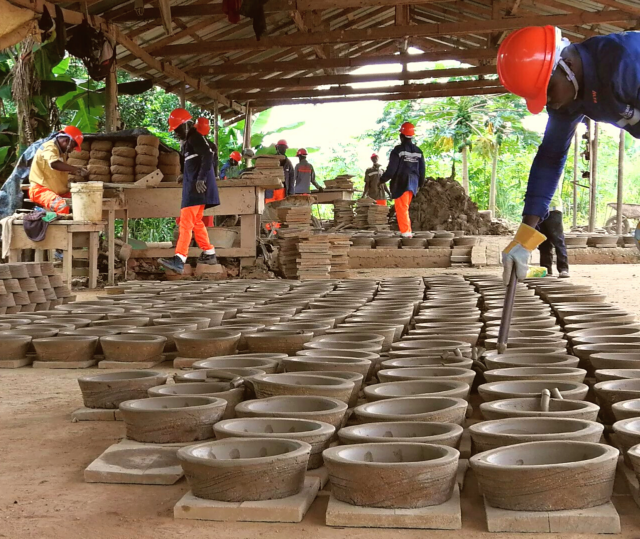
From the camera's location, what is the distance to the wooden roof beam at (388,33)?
11.4 metres

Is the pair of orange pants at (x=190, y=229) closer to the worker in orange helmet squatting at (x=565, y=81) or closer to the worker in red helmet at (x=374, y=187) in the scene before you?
the worker in orange helmet squatting at (x=565, y=81)

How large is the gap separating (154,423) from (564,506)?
1.31m

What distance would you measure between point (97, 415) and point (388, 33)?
9880 mm

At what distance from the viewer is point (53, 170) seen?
29.0 ft

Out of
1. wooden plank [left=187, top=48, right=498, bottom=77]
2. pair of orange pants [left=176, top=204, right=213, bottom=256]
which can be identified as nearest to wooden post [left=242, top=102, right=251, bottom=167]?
wooden plank [left=187, top=48, right=498, bottom=77]

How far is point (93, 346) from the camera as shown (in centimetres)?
443

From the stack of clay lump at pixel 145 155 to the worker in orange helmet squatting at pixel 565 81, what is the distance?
21.5 feet

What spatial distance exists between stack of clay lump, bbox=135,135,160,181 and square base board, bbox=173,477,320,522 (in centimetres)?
805

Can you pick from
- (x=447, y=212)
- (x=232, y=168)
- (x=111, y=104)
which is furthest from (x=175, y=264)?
(x=447, y=212)

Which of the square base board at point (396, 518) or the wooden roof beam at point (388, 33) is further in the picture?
the wooden roof beam at point (388, 33)

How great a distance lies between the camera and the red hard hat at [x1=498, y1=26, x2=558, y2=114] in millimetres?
3523

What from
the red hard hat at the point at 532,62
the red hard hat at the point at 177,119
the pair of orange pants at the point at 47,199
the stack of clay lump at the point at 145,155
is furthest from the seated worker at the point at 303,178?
the red hard hat at the point at 532,62

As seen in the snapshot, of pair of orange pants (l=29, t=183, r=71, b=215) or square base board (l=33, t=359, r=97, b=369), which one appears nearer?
square base board (l=33, t=359, r=97, b=369)

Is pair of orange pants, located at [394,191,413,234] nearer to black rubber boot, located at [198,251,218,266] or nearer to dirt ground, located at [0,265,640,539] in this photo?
black rubber boot, located at [198,251,218,266]
